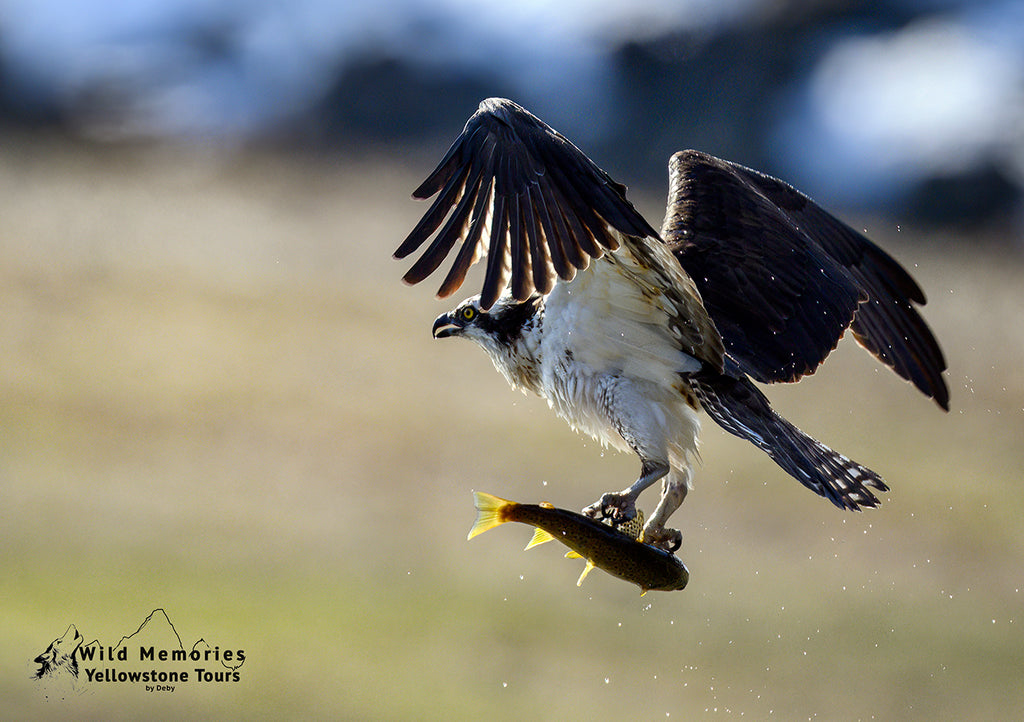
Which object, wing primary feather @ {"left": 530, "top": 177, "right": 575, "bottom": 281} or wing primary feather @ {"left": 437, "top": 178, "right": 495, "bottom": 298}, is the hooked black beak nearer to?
wing primary feather @ {"left": 437, "top": 178, "right": 495, "bottom": 298}

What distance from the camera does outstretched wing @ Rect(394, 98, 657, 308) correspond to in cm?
555

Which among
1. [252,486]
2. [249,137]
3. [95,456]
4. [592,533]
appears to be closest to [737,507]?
[252,486]

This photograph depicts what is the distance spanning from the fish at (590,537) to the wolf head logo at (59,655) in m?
17.4

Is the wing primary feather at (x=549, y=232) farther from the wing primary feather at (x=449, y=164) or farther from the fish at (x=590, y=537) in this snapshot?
the fish at (x=590, y=537)

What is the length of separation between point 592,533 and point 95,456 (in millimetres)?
23805

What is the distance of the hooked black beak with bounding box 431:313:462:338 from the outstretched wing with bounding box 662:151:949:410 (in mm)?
1410

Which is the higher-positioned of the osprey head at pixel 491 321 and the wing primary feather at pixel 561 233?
the osprey head at pixel 491 321

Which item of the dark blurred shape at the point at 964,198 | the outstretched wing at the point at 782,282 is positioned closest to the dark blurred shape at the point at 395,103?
the dark blurred shape at the point at 964,198

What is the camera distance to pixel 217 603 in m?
24.0

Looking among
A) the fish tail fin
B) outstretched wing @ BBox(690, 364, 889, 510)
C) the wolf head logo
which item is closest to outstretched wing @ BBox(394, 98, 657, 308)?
the fish tail fin

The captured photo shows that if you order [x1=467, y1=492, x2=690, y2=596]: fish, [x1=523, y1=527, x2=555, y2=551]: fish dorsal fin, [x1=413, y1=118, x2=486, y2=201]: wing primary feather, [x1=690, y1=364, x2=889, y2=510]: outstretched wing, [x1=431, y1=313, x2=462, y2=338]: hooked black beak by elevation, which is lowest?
[x1=467, y1=492, x2=690, y2=596]: fish

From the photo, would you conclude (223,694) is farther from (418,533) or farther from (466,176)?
(466,176)

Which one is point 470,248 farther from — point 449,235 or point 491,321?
point 491,321

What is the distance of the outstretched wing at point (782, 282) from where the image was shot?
23.5 feet
